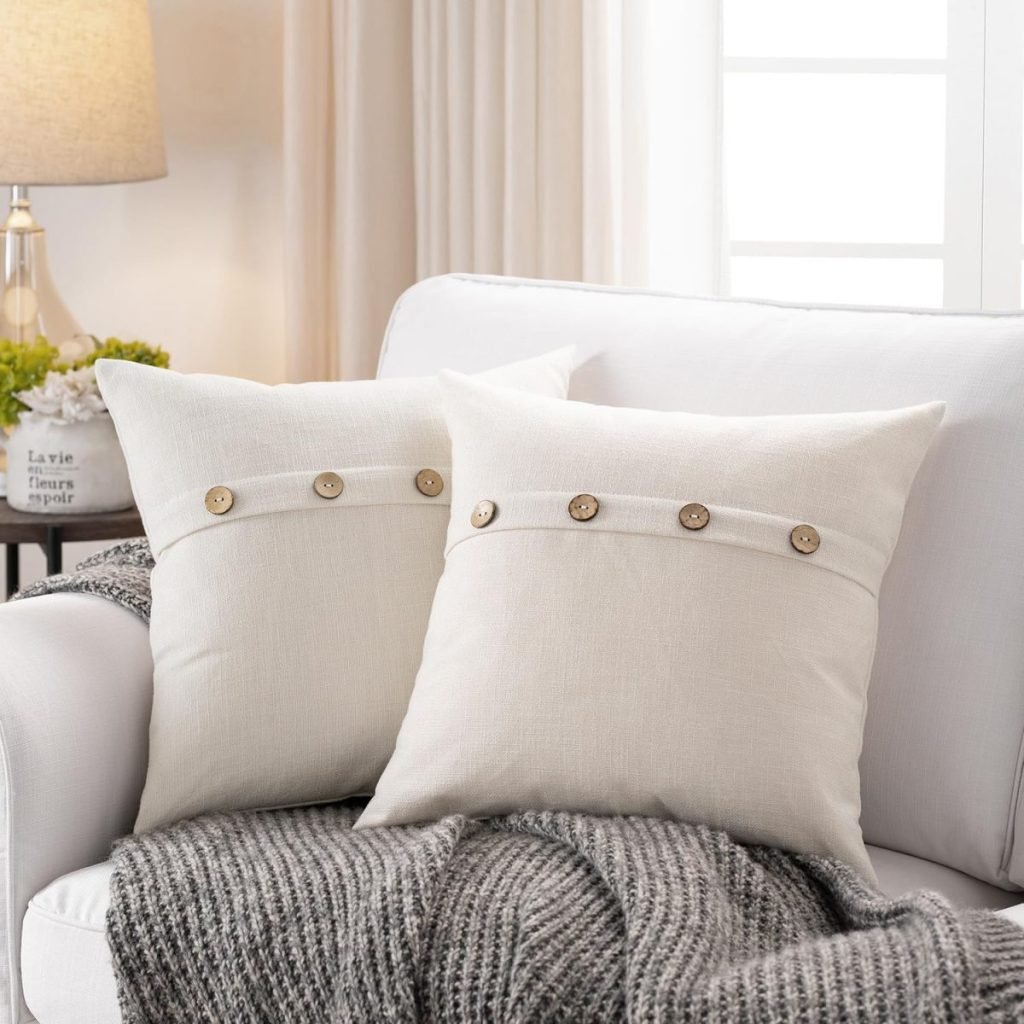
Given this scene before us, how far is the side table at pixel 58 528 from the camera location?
1819 millimetres

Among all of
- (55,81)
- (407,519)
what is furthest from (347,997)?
(55,81)

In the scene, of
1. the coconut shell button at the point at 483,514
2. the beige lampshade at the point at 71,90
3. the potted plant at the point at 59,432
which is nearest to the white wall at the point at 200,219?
the beige lampshade at the point at 71,90

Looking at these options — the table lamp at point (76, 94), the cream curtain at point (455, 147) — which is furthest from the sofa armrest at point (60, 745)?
the cream curtain at point (455, 147)

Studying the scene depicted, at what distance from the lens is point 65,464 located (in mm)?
1828

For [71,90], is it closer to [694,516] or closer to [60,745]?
[60,745]

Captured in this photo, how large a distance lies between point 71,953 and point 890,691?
0.67 metres

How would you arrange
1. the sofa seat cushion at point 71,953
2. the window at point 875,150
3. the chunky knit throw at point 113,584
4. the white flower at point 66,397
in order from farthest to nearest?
the window at point 875,150 → the white flower at point 66,397 → the chunky knit throw at point 113,584 → the sofa seat cushion at point 71,953

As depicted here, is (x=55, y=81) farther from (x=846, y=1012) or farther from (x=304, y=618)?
(x=846, y=1012)

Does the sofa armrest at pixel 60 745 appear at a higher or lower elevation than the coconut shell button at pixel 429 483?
lower

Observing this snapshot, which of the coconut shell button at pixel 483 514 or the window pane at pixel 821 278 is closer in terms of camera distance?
the coconut shell button at pixel 483 514

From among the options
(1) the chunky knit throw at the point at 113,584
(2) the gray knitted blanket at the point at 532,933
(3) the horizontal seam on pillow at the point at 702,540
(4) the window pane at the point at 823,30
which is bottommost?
(2) the gray knitted blanket at the point at 532,933

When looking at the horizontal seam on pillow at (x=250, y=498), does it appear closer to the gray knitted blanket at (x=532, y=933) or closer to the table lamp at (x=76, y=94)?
the gray knitted blanket at (x=532, y=933)

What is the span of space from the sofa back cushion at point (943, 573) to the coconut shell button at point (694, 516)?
0.20 m

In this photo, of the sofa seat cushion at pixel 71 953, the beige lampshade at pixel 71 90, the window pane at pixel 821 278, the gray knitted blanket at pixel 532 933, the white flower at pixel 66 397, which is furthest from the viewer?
the window pane at pixel 821 278
